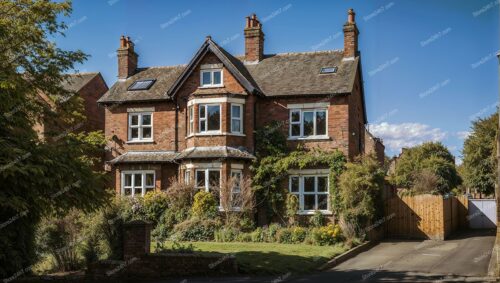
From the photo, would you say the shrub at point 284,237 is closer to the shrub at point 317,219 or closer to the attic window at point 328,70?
the shrub at point 317,219

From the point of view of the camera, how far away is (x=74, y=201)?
575 inches

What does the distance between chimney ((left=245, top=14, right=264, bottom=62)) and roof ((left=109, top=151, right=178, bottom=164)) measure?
7067 millimetres

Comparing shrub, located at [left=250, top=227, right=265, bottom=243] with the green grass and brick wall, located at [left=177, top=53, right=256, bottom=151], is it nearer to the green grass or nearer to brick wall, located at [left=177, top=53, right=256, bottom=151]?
the green grass

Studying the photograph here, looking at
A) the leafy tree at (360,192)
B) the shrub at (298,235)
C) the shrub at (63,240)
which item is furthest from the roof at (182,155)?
the shrub at (63,240)

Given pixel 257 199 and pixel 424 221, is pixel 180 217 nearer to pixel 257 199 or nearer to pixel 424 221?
pixel 257 199

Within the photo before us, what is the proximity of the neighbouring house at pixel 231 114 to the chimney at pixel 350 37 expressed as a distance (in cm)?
5

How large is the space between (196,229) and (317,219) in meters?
5.74

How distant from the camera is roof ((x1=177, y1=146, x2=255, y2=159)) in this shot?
27.2 meters

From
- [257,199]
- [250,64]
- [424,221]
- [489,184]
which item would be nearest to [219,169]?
[257,199]

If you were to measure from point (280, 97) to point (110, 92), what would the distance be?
32.8 ft

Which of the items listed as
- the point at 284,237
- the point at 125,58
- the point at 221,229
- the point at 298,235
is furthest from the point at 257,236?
the point at 125,58

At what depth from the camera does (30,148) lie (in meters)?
13.5

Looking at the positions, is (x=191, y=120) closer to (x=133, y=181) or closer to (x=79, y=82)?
(x=133, y=181)

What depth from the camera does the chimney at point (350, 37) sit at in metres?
29.9
